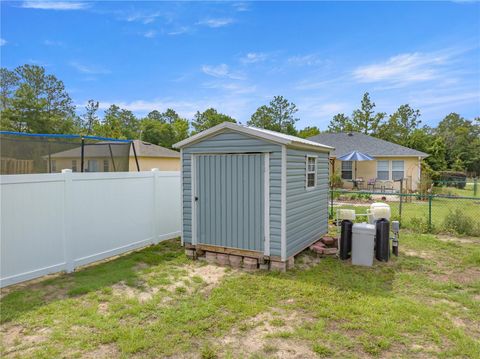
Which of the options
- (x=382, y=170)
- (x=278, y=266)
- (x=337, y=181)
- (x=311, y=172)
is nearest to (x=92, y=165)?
(x=278, y=266)

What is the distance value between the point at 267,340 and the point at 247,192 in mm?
2420

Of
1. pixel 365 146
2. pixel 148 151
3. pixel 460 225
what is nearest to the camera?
pixel 460 225

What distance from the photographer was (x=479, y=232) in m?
6.86

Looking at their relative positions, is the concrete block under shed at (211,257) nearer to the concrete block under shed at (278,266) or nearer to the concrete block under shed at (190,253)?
the concrete block under shed at (190,253)

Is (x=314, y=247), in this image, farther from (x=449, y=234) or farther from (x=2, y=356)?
(x=2, y=356)

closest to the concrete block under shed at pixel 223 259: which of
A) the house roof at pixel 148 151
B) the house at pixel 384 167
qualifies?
the house at pixel 384 167

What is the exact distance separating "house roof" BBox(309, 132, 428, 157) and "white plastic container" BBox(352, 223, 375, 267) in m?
12.7

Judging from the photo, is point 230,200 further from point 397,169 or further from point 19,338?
point 397,169

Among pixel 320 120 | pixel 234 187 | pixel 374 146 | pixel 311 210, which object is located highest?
pixel 320 120

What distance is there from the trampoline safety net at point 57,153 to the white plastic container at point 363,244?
4614mm

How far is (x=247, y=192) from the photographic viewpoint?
4855 mm

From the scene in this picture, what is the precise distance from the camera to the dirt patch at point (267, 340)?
8.58 ft

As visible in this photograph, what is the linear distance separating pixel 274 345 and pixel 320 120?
35.0 meters

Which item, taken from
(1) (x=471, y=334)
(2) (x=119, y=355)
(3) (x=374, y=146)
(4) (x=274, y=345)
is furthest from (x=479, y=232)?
(3) (x=374, y=146)
